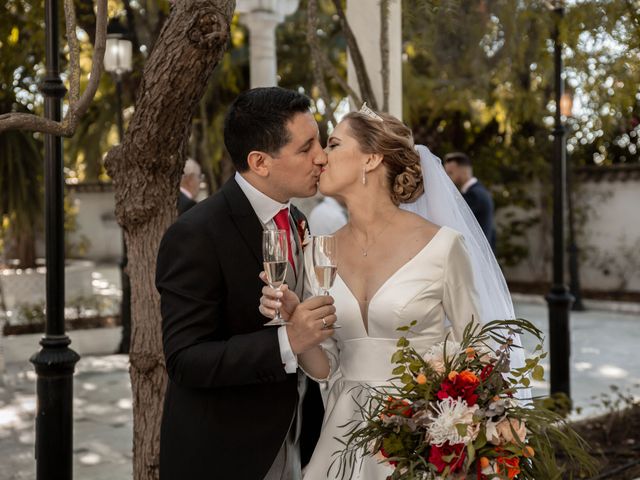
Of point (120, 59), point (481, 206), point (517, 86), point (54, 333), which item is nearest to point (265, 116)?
point (54, 333)

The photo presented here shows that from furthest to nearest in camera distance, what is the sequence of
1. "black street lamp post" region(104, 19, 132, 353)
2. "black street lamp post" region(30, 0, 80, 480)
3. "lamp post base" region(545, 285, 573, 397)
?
1. "black street lamp post" region(104, 19, 132, 353)
2. "lamp post base" region(545, 285, 573, 397)
3. "black street lamp post" region(30, 0, 80, 480)

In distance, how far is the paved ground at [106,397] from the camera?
6211 millimetres

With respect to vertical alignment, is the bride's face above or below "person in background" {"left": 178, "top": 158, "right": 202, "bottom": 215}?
below

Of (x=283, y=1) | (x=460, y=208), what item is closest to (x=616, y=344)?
(x=283, y=1)

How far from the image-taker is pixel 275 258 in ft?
7.89

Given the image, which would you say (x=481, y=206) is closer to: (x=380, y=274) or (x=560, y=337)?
(x=560, y=337)

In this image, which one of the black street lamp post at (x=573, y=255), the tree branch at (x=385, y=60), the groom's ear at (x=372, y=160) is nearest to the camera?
the groom's ear at (x=372, y=160)

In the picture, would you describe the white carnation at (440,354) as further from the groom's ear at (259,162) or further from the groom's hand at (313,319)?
the groom's ear at (259,162)

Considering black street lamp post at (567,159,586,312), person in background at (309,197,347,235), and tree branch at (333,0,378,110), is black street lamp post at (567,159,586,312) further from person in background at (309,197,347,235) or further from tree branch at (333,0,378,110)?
tree branch at (333,0,378,110)

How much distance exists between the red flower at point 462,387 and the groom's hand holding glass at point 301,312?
1.21ft

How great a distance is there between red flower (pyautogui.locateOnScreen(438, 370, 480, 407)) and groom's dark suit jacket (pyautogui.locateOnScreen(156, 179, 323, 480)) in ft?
1.53

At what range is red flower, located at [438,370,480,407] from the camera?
2.52 m

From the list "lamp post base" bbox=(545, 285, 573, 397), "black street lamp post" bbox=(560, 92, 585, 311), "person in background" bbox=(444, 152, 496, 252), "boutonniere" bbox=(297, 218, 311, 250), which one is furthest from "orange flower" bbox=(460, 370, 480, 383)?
"black street lamp post" bbox=(560, 92, 585, 311)

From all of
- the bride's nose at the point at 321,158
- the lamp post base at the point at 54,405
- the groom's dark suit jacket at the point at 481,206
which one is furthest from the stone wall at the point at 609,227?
the bride's nose at the point at 321,158
